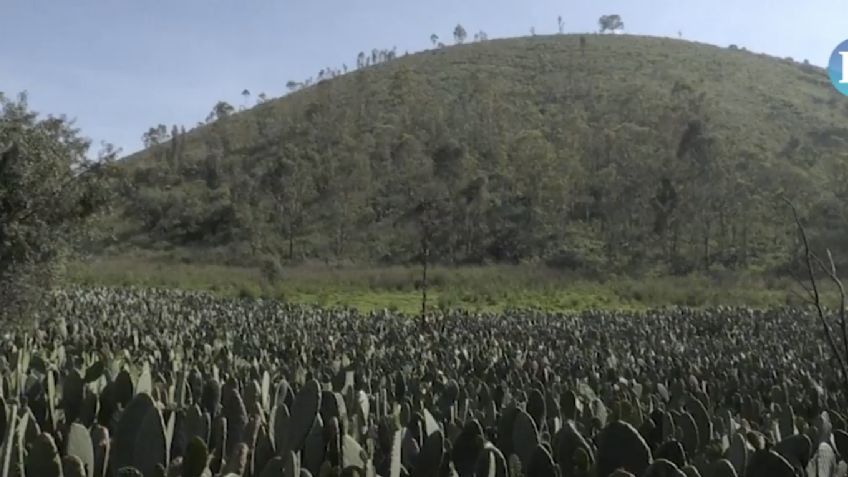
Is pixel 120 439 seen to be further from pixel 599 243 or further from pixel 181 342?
pixel 599 243

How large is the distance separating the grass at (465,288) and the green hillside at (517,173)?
3354 millimetres

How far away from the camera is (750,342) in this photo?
12727 millimetres

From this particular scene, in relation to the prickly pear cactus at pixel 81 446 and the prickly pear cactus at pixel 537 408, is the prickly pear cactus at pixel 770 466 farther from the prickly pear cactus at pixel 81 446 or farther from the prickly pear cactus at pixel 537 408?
the prickly pear cactus at pixel 81 446

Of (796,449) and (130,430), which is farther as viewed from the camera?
(796,449)

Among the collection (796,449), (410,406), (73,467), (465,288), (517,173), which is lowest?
(465,288)

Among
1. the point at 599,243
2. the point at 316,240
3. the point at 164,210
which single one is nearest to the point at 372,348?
the point at 599,243

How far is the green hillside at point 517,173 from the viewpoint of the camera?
152ft

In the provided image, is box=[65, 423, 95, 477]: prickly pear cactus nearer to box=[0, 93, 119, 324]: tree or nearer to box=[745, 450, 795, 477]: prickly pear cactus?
box=[745, 450, 795, 477]: prickly pear cactus

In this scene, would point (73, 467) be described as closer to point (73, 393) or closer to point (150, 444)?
point (150, 444)

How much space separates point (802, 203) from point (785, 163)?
443 inches

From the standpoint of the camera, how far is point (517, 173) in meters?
54.0

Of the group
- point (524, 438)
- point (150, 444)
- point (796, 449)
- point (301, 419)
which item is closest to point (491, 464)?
point (524, 438)

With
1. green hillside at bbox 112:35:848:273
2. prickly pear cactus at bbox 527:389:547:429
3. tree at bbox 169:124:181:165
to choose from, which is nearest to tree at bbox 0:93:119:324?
prickly pear cactus at bbox 527:389:547:429

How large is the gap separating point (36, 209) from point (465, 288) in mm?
20258
